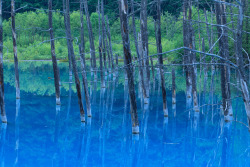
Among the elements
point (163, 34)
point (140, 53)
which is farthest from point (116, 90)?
point (163, 34)

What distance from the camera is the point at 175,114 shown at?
41.5ft

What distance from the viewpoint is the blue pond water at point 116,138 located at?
778cm

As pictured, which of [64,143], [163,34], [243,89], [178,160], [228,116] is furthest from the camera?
[163,34]

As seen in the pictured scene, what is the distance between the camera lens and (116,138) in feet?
31.5

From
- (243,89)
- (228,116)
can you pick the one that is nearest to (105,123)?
(228,116)

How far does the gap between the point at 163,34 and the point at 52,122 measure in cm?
3262

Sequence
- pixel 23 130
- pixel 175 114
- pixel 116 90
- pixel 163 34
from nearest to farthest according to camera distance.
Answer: pixel 23 130 → pixel 175 114 → pixel 116 90 → pixel 163 34

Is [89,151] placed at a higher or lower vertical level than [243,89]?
lower

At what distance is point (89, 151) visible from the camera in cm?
841


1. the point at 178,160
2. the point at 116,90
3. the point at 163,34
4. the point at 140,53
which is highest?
the point at 163,34

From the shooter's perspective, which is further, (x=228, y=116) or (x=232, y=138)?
(x=228, y=116)

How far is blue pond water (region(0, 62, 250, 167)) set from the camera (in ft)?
25.5

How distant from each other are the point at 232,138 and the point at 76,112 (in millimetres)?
5877

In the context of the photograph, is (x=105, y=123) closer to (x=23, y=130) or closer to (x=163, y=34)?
(x=23, y=130)
